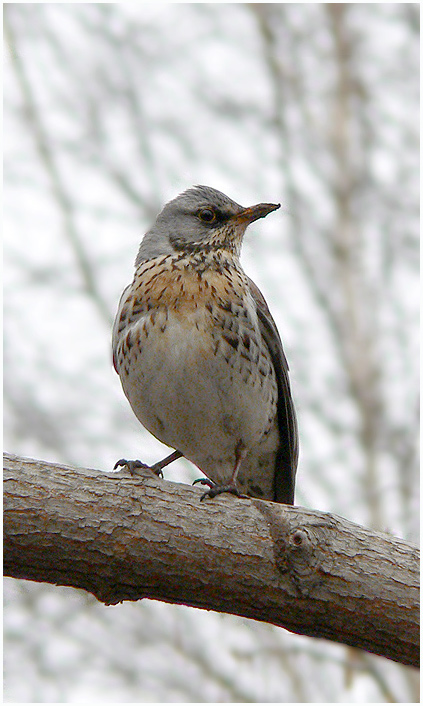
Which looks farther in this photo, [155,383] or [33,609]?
[33,609]

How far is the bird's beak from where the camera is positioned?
562 cm

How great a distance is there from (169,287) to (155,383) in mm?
596

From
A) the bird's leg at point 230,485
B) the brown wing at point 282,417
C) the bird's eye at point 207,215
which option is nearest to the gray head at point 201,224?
the bird's eye at point 207,215

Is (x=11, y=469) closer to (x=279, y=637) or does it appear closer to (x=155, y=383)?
(x=155, y=383)

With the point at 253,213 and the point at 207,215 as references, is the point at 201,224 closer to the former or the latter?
the point at 207,215

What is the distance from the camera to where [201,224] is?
574 centimetres

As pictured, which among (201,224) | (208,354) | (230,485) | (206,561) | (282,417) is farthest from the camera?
(201,224)

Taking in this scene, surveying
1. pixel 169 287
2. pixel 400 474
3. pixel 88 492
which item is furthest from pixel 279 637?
pixel 88 492

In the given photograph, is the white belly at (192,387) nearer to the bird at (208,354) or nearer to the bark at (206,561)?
the bird at (208,354)

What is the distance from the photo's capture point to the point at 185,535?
387 centimetres

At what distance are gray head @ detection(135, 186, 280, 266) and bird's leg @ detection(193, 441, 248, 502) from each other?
51.6 inches

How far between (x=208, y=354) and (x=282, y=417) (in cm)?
95

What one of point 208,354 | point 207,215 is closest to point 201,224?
point 207,215

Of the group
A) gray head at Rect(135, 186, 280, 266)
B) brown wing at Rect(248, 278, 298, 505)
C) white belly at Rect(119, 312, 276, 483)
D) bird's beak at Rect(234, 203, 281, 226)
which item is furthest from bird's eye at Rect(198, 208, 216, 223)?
white belly at Rect(119, 312, 276, 483)
